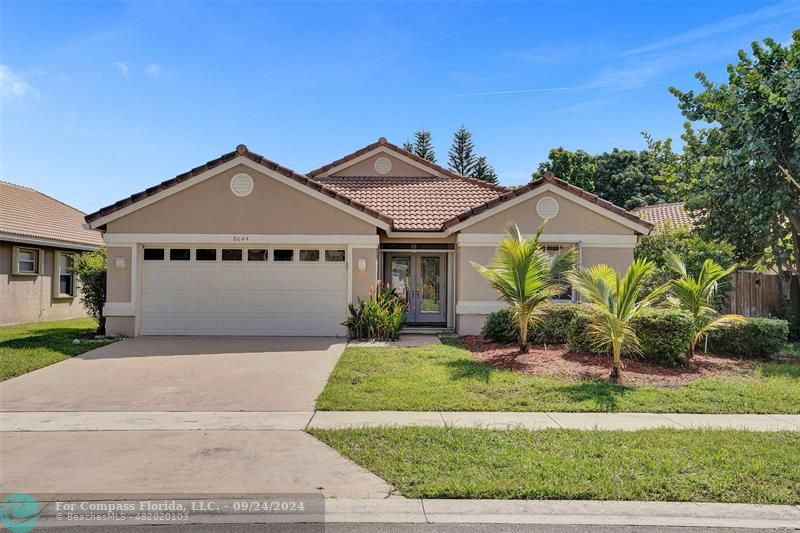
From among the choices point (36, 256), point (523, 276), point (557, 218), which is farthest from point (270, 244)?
point (36, 256)

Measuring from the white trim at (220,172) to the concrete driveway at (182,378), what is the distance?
3.35 m

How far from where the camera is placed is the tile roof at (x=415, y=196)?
52.1 feet

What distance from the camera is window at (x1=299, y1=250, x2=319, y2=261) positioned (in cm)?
1445

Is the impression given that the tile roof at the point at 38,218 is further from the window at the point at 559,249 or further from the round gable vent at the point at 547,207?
the window at the point at 559,249

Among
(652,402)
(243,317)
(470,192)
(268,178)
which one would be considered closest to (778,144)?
(470,192)

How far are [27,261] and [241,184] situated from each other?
377 inches

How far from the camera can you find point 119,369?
10.2 metres

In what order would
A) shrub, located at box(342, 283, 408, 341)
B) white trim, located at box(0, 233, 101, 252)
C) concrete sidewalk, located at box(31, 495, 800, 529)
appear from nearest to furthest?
concrete sidewalk, located at box(31, 495, 800, 529), shrub, located at box(342, 283, 408, 341), white trim, located at box(0, 233, 101, 252)

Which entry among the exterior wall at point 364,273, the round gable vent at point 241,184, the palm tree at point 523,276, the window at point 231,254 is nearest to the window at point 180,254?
the window at point 231,254

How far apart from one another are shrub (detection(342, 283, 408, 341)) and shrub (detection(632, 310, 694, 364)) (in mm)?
5833

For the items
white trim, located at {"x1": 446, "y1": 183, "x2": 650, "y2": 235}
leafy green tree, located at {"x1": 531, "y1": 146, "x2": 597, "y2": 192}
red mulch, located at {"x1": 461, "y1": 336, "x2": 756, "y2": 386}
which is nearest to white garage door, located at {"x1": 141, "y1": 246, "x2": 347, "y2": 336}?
white trim, located at {"x1": 446, "y1": 183, "x2": 650, "y2": 235}

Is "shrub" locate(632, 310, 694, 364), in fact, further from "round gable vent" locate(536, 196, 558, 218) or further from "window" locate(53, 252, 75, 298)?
"window" locate(53, 252, 75, 298)

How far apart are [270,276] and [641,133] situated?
16731 millimetres

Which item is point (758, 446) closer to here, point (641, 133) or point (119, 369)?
point (119, 369)
